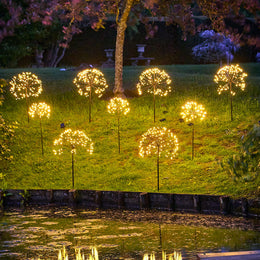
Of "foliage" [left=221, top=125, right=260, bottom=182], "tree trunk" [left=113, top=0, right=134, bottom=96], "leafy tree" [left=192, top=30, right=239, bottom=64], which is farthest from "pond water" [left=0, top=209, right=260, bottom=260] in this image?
"leafy tree" [left=192, top=30, right=239, bottom=64]

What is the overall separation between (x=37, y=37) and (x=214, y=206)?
→ 1077 inches

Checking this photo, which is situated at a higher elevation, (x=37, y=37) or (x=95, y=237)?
(x=37, y=37)

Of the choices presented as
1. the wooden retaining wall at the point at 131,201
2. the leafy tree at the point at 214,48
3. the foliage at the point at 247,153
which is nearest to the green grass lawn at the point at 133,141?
the wooden retaining wall at the point at 131,201

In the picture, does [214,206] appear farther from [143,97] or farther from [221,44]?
[221,44]

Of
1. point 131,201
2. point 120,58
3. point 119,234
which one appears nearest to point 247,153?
point 119,234

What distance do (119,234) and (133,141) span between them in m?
10.1

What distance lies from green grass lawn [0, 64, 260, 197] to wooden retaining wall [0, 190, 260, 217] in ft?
3.38

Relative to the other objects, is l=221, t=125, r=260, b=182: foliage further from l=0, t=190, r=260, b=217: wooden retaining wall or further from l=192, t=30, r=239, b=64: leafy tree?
l=192, t=30, r=239, b=64: leafy tree

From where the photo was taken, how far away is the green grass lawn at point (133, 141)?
2147 centimetres

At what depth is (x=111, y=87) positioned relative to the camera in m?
32.0

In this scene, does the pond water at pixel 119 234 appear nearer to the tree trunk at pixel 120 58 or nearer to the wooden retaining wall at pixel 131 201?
the wooden retaining wall at pixel 131 201

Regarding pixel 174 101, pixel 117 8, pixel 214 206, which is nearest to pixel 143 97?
pixel 174 101

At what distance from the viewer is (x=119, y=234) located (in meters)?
15.6

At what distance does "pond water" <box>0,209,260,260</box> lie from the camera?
540 inches
